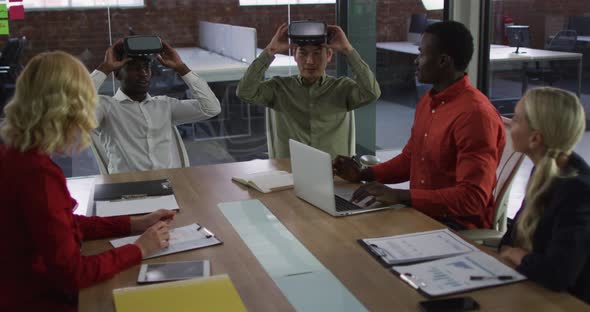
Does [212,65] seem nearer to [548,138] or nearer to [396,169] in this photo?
[396,169]

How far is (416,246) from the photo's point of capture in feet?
6.91

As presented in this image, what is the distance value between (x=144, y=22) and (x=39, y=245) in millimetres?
3896

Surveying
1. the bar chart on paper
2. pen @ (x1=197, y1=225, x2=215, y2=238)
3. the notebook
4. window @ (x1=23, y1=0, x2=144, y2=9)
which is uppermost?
window @ (x1=23, y1=0, x2=144, y2=9)

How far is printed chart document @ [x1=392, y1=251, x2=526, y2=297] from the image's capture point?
178 centimetres

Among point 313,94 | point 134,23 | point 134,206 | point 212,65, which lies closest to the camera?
point 134,206

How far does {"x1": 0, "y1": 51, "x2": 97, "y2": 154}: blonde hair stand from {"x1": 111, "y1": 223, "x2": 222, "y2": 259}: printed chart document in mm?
439

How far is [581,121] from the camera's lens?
1.96 m

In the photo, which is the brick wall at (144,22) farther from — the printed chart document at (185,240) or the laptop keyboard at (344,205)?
the printed chart document at (185,240)

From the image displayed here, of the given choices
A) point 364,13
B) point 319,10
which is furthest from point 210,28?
point 364,13

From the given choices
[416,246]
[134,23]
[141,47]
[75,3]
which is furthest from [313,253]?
[75,3]

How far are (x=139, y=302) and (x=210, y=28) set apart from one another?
4.05m

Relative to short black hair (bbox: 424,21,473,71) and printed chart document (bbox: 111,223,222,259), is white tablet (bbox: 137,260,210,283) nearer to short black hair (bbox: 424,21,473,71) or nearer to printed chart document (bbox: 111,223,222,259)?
printed chart document (bbox: 111,223,222,259)

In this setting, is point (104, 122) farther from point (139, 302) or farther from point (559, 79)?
point (559, 79)

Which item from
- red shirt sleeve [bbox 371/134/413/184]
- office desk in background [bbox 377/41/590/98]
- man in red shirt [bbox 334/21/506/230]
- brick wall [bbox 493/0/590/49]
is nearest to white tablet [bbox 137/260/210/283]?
man in red shirt [bbox 334/21/506/230]
